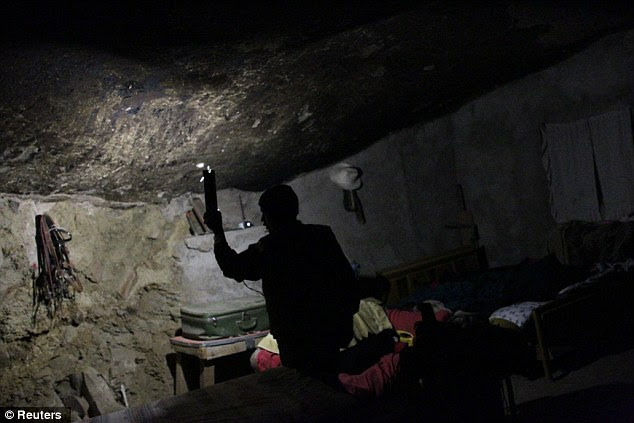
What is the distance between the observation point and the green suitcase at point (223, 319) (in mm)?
4297

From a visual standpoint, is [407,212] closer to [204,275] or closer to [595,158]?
[595,158]

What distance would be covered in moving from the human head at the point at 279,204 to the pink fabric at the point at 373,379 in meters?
1.54

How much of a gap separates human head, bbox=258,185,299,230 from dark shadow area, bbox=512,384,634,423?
6.68 ft

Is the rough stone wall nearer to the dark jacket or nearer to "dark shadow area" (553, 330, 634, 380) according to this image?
the dark jacket

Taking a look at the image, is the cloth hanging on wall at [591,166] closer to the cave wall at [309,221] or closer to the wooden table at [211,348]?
the cave wall at [309,221]

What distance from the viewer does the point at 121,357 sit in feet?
15.2

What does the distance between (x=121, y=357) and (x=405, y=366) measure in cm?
340

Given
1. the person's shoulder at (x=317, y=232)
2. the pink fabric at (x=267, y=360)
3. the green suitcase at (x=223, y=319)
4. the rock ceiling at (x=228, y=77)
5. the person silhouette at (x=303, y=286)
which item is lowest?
the pink fabric at (x=267, y=360)

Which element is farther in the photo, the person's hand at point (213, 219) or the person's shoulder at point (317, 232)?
the person's shoulder at point (317, 232)

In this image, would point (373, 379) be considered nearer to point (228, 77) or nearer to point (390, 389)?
point (390, 389)

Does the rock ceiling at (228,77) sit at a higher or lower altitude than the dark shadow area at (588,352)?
higher

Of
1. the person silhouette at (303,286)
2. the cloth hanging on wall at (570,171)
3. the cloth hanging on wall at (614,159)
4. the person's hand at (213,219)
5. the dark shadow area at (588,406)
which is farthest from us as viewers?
the cloth hanging on wall at (570,171)

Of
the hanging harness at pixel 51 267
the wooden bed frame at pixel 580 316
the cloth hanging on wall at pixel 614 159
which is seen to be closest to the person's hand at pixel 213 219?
the hanging harness at pixel 51 267

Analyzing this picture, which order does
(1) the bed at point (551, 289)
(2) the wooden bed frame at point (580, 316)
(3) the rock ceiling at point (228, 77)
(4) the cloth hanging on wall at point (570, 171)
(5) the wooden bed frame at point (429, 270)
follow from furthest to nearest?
(5) the wooden bed frame at point (429, 270) → (4) the cloth hanging on wall at point (570, 171) → (1) the bed at point (551, 289) → (2) the wooden bed frame at point (580, 316) → (3) the rock ceiling at point (228, 77)
